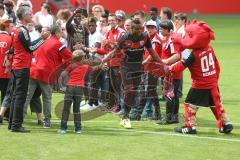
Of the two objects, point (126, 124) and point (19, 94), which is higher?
point (19, 94)

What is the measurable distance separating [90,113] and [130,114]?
42.4 inches

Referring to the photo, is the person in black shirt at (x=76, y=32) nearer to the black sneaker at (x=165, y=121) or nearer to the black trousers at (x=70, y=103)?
the black sneaker at (x=165, y=121)

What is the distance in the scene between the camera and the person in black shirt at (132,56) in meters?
11.1

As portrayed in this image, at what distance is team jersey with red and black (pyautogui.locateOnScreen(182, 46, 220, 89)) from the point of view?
34.1ft

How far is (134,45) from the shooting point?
1123 centimetres

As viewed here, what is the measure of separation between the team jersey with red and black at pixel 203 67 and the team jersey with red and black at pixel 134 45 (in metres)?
1.05

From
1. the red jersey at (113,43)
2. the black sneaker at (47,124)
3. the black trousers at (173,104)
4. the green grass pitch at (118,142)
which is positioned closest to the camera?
the green grass pitch at (118,142)

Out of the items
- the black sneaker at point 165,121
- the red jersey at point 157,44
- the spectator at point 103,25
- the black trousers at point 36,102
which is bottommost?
the black sneaker at point 165,121

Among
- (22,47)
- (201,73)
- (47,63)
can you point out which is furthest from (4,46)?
(201,73)

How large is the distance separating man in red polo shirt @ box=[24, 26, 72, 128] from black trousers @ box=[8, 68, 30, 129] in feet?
1.87

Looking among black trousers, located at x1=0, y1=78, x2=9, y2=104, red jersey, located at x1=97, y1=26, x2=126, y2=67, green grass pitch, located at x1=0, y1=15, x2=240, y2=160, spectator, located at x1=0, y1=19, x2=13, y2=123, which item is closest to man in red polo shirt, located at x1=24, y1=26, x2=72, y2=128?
green grass pitch, located at x1=0, y1=15, x2=240, y2=160

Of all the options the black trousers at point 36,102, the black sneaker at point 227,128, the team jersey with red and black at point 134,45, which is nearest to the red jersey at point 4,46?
the black trousers at point 36,102

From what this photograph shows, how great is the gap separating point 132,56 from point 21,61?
209 cm

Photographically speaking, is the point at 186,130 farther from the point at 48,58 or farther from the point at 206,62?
the point at 48,58
